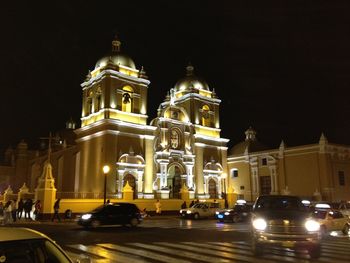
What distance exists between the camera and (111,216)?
21000 mm

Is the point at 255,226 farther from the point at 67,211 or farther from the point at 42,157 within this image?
the point at 42,157

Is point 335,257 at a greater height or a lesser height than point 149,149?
lesser

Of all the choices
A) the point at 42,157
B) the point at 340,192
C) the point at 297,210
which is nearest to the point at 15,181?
the point at 42,157

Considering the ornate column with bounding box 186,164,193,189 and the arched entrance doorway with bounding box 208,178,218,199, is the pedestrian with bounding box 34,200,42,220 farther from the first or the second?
the arched entrance doorway with bounding box 208,178,218,199

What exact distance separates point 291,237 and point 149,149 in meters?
29.3

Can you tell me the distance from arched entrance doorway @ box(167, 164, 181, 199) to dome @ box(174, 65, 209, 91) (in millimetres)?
11413

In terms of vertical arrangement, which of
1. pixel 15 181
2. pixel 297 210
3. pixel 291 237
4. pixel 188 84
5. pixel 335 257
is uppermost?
pixel 188 84

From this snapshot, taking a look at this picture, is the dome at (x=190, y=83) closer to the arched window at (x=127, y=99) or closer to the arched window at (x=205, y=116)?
the arched window at (x=205, y=116)

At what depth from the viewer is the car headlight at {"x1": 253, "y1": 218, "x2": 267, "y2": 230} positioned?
35.4 feet

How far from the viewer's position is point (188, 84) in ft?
156

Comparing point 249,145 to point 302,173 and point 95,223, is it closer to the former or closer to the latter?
point 302,173

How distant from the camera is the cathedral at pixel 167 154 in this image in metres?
36.8

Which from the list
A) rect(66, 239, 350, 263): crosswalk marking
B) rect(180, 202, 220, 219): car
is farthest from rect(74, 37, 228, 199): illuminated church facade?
rect(66, 239, 350, 263): crosswalk marking

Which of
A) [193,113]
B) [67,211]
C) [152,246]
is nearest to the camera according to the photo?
[152,246]
